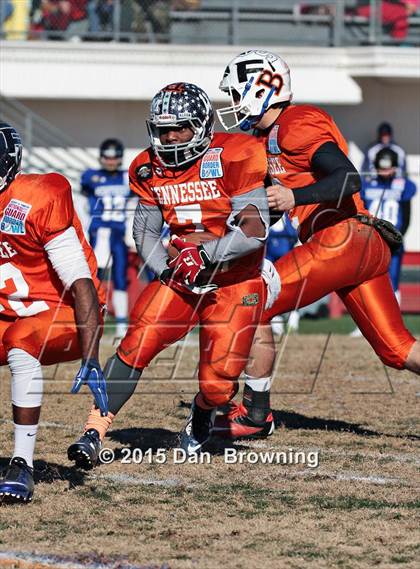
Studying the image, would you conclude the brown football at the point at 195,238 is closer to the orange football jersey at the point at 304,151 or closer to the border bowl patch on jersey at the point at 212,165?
the border bowl patch on jersey at the point at 212,165

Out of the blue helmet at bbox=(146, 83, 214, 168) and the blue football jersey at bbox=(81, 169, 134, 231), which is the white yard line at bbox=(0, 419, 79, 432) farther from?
the blue football jersey at bbox=(81, 169, 134, 231)

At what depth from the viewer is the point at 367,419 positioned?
649 centimetres

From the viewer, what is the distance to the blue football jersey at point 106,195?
11.1m

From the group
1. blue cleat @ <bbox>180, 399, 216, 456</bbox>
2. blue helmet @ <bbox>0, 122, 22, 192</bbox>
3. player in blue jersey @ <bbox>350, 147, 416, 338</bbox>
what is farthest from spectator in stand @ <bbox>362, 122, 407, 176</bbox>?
blue helmet @ <bbox>0, 122, 22, 192</bbox>

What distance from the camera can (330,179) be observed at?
16.9ft

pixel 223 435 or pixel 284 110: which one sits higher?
pixel 284 110

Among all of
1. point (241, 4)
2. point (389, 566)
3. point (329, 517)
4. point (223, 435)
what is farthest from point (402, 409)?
point (241, 4)

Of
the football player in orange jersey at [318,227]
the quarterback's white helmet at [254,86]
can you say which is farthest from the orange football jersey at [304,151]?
the quarterback's white helmet at [254,86]

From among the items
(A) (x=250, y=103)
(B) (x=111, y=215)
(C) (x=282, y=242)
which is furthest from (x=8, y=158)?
(C) (x=282, y=242)

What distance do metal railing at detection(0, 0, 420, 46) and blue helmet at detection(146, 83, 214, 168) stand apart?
8.40m

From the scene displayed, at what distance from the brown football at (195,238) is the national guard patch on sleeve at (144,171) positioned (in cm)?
32

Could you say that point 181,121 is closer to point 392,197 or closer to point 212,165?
point 212,165

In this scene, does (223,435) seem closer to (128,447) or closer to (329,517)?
(128,447)

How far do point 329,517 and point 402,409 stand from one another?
2.58 metres
